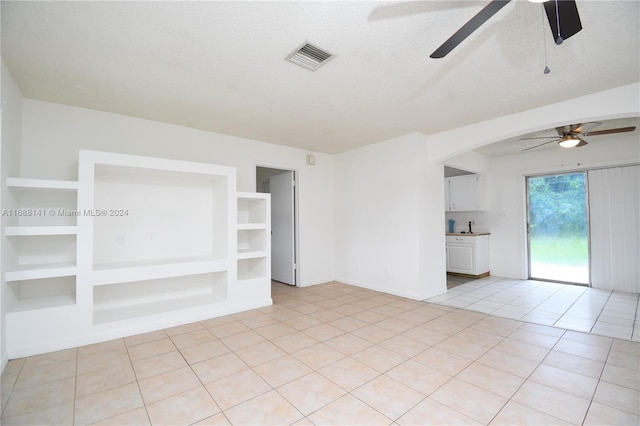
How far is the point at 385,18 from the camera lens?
76.0 inches

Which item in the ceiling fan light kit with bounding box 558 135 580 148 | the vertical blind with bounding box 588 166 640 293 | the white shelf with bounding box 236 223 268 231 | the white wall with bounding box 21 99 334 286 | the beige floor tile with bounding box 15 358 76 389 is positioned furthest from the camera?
the vertical blind with bounding box 588 166 640 293

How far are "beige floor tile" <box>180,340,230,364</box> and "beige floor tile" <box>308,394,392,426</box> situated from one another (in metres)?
1.24

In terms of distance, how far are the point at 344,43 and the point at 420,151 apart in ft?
8.67

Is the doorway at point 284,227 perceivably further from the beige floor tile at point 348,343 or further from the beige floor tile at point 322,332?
the beige floor tile at point 348,343

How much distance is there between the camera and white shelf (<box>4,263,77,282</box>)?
2533 millimetres

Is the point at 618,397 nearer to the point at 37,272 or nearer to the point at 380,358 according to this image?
the point at 380,358

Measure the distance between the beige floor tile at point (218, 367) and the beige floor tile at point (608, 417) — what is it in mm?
2359

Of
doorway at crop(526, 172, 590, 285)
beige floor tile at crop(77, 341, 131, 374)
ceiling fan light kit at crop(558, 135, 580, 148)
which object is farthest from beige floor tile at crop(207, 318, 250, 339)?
doorway at crop(526, 172, 590, 285)

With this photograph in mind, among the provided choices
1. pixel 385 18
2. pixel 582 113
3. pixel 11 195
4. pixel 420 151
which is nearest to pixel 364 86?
pixel 385 18

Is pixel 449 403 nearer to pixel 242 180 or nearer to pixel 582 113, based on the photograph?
pixel 582 113

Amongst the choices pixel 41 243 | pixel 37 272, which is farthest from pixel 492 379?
pixel 41 243

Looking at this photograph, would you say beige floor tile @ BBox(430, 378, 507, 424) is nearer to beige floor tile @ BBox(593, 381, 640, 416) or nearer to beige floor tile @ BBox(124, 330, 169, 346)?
beige floor tile @ BBox(593, 381, 640, 416)

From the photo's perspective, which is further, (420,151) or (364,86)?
(420,151)

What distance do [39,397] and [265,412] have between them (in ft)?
5.21
